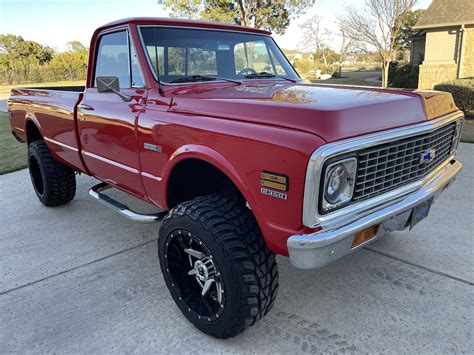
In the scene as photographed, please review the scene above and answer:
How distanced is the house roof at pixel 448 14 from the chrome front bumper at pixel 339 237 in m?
16.8

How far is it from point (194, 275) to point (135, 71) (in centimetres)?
163

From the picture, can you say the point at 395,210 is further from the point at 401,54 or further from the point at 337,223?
the point at 401,54

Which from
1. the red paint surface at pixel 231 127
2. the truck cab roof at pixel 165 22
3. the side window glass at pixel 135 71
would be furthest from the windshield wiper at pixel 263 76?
the side window glass at pixel 135 71

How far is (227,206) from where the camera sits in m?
2.41

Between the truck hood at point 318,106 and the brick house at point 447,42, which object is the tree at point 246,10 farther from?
the truck hood at point 318,106

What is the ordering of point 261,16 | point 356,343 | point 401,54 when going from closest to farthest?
1. point 356,343
2. point 261,16
3. point 401,54

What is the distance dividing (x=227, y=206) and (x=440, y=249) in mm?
2138

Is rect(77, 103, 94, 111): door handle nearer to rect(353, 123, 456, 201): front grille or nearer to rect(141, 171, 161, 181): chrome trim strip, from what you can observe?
rect(141, 171, 161, 181): chrome trim strip

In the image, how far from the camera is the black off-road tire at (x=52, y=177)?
4.55 meters

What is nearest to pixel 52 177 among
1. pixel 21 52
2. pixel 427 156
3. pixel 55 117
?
pixel 55 117

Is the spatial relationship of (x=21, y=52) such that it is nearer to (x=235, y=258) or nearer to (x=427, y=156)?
(x=235, y=258)

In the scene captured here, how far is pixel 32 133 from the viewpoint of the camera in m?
5.12

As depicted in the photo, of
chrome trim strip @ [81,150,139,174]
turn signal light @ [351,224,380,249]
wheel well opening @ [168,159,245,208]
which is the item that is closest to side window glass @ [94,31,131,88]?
chrome trim strip @ [81,150,139,174]

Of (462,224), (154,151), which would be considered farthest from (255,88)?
(462,224)
